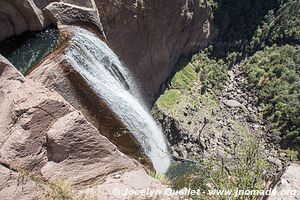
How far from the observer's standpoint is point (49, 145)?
984 cm

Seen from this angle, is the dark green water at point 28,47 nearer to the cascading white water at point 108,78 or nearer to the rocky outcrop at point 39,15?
the rocky outcrop at point 39,15

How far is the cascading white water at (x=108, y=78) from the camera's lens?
568 inches

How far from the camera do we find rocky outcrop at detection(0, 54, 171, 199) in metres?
9.48

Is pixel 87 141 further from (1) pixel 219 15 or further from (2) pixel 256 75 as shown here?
(1) pixel 219 15

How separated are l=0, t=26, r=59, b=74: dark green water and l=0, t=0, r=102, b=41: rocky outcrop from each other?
26 centimetres

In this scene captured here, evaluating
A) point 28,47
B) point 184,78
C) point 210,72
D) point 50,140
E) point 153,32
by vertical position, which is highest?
point 50,140

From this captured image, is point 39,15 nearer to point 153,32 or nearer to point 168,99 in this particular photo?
point 153,32

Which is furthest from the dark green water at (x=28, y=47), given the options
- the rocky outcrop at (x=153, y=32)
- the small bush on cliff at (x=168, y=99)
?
the small bush on cliff at (x=168, y=99)

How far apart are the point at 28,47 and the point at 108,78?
3.41 meters

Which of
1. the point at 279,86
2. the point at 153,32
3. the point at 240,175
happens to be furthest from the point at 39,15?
the point at 279,86

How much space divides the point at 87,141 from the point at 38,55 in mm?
7064

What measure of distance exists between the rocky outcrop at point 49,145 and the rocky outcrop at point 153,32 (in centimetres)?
1161

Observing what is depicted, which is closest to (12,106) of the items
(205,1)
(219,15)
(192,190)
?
(192,190)

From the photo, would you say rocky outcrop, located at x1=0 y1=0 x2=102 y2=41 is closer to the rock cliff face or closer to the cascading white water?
the rock cliff face
